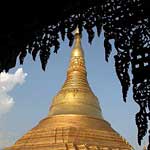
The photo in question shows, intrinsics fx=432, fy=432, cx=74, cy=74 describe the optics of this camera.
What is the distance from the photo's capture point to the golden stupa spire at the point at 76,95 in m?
27.3

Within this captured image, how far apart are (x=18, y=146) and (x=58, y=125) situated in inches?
103

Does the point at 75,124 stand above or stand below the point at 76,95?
below

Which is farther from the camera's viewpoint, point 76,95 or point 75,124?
point 76,95

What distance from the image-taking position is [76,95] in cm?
2792

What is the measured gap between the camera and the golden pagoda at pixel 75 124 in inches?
921

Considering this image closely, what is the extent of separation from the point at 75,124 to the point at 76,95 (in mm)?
2975

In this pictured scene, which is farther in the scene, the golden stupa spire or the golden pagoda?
the golden stupa spire

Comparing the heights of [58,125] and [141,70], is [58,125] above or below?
above

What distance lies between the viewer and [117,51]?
6.98 ft

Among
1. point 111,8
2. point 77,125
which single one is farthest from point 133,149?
point 111,8

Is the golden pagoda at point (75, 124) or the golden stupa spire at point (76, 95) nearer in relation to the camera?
the golden pagoda at point (75, 124)

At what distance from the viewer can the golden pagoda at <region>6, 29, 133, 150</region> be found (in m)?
23.4

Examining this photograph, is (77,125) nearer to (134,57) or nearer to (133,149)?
(133,149)

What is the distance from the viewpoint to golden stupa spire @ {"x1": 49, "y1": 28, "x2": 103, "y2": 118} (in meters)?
27.3
